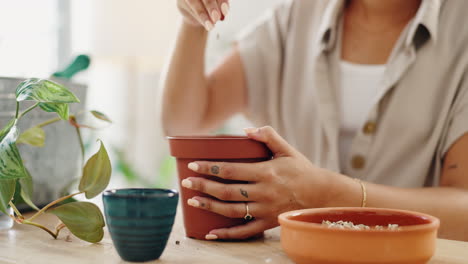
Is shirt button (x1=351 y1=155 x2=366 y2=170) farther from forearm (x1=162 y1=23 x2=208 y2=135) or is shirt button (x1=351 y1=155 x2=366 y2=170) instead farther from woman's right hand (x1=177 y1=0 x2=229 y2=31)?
woman's right hand (x1=177 y1=0 x2=229 y2=31)

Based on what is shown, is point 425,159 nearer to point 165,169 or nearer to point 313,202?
point 313,202

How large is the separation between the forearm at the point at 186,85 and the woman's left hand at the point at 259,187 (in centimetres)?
53

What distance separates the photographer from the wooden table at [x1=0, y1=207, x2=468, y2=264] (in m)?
0.61

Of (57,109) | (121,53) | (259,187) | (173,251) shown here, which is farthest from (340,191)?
(121,53)

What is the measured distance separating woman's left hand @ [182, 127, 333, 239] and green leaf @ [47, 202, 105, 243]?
118 mm

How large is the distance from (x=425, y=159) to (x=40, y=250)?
0.85m

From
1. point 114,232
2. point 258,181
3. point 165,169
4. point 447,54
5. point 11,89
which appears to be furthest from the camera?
point 165,169

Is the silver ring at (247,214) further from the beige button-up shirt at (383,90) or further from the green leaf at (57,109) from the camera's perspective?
the beige button-up shirt at (383,90)

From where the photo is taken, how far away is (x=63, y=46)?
2838mm

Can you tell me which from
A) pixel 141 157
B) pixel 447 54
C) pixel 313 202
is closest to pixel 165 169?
pixel 141 157

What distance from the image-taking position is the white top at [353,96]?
1262mm

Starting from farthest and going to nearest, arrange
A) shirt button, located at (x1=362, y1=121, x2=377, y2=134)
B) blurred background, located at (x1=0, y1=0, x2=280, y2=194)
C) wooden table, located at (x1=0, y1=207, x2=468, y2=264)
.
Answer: blurred background, located at (x1=0, y1=0, x2=280, y2=194)
shirt button, located at (x1=362, y1=121, x2=377, y2=134)
wooden table, located at (x1=0, y1=207, x2=468, y2=264)

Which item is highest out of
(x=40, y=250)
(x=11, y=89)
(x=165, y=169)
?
(x=11, y=89)

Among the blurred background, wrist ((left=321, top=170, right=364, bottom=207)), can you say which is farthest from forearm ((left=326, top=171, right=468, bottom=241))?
the blurred background
